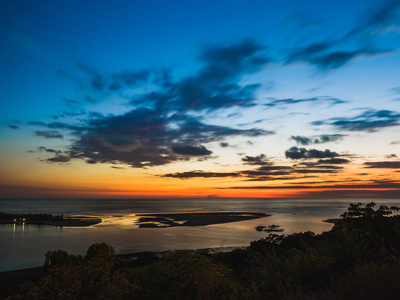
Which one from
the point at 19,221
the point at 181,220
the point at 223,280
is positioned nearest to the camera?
the point at 223,280

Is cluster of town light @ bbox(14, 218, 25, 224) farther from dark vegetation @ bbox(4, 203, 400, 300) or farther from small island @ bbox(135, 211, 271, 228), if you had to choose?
dark vegetation @ bbox(4, 203, 400, 300)

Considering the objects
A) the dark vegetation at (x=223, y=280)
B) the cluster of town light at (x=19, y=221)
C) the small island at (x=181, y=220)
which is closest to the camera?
the dark vegetation at (x=223, y=280)

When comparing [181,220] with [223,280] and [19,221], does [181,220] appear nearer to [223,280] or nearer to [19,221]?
[19,221]

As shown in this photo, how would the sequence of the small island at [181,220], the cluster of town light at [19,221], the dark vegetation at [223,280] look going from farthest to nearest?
the cluster of town light at [19,221] < the small island at [181,220] < the dark vegetation at [223,280]

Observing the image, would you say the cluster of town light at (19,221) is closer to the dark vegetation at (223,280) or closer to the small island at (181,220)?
the small island at (181,220)

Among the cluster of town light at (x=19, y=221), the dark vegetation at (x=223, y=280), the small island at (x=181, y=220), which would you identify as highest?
the dark vegetation at (x=223, y=280)

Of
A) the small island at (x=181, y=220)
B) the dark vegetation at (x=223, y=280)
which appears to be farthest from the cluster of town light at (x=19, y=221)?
the dark vegetation at (x=223, y=280)

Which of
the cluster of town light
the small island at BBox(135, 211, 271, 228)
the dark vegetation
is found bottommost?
the small island at BBox(135, 211, 271, 228)

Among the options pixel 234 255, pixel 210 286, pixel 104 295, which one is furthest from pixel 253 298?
pixel 234 255

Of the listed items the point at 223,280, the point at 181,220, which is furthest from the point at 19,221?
the point at 223,280

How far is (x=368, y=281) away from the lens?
6.80m

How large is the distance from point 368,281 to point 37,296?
26.5ft

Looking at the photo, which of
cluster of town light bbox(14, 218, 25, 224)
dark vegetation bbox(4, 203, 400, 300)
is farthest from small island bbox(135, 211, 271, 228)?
dark vegetation bbox(4, 203, 400, 300)

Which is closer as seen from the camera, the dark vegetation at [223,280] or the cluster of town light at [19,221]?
the dark vegetation at [223,280]
